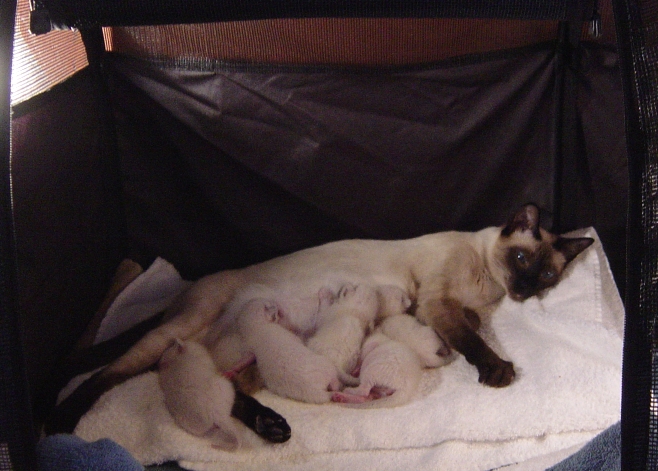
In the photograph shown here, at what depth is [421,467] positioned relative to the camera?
50.0 inches

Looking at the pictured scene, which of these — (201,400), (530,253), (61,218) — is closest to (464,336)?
(530,253)

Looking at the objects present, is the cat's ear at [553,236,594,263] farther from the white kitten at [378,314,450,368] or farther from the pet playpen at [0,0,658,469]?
the white kitten at [378,314,450,368]

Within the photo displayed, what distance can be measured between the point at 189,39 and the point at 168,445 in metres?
1.09

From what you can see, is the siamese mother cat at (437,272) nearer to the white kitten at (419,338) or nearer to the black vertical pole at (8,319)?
the white kitten at (419,338)

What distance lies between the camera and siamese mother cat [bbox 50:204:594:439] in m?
1.67

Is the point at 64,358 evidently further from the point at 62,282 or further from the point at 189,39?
the point at 189,39

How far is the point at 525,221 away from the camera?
1.77 metres

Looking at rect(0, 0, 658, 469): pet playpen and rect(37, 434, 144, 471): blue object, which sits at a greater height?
rect(0, 0, 658, 469): pet playpen

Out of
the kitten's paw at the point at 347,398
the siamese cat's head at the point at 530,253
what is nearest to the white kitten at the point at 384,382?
the kitten's paw at the point at 347,398

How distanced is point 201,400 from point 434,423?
53 cm

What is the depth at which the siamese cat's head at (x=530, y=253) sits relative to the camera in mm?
1754

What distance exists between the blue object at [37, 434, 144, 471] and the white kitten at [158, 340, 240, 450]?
182 mm

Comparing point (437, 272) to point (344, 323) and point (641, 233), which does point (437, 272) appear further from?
point (641, 233)

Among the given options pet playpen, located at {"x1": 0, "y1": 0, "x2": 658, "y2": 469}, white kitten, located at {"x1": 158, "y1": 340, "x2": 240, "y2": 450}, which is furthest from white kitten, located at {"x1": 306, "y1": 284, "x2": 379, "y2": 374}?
pet playpen, located at {"x1": 0, "y1": 0, "x2": 658, "y2": 469}
